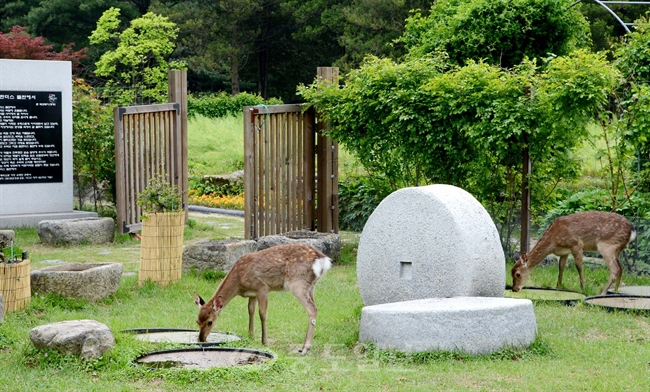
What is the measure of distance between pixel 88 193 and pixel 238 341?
42.8 feet

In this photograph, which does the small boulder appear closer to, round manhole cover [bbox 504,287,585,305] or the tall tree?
round manhole cover [bbox 504,287,585,305]

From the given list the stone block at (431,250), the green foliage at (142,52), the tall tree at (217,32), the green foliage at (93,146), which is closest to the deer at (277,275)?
the stone block at (431,250)

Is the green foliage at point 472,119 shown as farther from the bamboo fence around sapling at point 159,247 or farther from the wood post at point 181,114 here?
the bamboo fence around sapling at point 159,247

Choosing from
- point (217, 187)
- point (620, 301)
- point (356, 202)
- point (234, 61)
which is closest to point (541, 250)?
point (620, 301)

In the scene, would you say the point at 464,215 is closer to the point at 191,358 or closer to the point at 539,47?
the point at 191,358

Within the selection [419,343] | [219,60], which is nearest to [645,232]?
[419,343]

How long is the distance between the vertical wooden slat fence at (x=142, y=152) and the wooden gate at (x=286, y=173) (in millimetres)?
2261

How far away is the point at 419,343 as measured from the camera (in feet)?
26.8

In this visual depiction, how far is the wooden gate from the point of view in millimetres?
14289

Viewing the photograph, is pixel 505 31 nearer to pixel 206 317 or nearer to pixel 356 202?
pixel 356 202

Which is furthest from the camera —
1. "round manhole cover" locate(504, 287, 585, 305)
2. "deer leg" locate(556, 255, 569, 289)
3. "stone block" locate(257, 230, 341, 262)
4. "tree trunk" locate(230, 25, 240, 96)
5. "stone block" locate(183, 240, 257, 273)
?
"tree trunk" locate(230, 25, 240, 96)

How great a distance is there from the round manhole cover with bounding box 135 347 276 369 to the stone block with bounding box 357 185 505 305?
206 cm

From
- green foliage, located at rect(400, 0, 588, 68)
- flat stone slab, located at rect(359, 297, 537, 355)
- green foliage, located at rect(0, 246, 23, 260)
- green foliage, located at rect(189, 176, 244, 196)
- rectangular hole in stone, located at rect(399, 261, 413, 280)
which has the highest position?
green foliage, located at rect(400, 0, 588, 68)

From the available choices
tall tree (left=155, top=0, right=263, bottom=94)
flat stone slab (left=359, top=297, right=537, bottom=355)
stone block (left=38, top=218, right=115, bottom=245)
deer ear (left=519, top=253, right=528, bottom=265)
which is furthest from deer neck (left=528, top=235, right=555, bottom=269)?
tall tree (left=155, top=0, right=263, bottom=94)
